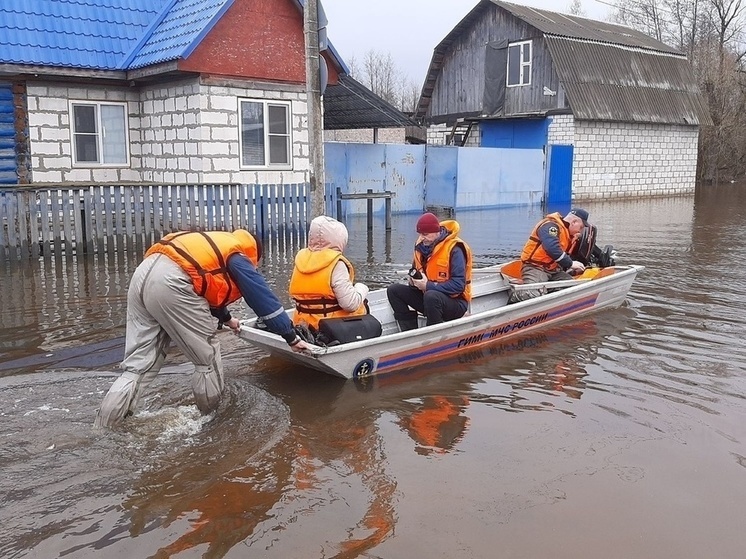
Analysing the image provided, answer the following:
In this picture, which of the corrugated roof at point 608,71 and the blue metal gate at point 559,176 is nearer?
the blue metal gate at point 559,176

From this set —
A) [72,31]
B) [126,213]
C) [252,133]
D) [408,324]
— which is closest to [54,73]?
[72,31]

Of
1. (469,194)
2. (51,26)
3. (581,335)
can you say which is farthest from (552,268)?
(469,194)

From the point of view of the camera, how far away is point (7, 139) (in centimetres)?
1538

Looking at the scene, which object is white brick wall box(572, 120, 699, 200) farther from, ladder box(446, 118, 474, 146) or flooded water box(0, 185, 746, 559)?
flooded water box(0, 185, 746, 559)

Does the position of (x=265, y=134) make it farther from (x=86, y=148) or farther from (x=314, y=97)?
(x=314, y=97)

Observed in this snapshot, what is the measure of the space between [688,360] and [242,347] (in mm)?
4572

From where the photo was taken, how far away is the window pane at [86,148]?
15828 millimetres

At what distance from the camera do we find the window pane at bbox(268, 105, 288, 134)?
→ 16359mm

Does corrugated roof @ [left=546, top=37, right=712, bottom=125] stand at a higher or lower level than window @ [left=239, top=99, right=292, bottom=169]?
higher

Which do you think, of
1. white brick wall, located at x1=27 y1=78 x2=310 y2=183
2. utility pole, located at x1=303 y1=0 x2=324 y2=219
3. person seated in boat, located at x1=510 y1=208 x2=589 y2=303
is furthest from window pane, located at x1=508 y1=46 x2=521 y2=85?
person seated in boat, located at x1=510 y1=208 x2=589 y2=303

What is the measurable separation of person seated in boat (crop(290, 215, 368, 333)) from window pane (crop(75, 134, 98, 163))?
11282 mm

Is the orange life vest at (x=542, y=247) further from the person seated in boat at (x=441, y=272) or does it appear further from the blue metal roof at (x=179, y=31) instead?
the blue metal roof at (x=179, y=31)

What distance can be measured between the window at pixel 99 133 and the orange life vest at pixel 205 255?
39.2 feet

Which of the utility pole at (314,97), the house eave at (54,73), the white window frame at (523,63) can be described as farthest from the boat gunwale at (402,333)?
the white window frame at (523,63)
